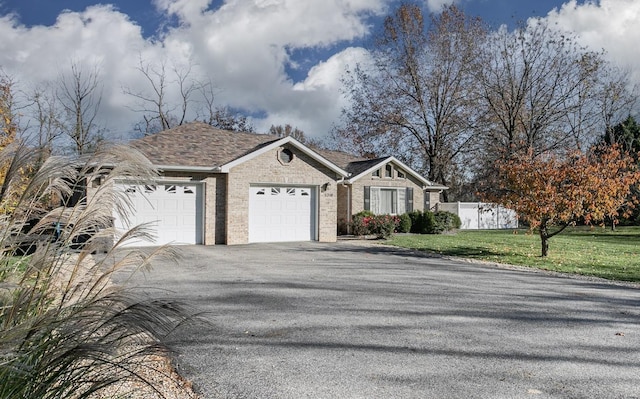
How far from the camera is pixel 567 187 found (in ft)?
42.5

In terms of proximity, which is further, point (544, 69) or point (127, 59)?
point (127, 59)

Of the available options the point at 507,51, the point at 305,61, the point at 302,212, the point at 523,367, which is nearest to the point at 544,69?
the point at 507,51

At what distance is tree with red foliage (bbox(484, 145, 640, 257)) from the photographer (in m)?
12.8

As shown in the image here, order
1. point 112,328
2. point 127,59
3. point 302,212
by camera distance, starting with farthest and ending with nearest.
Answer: point 127,59 < point 302,212 < point 112,328

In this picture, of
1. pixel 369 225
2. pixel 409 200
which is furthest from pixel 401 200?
pixel 369 225

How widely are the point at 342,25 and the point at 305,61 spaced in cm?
468

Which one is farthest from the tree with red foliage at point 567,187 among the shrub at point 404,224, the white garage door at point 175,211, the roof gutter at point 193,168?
the shrub at point 404,224

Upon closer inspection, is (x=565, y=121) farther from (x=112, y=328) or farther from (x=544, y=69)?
(x=112, y=328)

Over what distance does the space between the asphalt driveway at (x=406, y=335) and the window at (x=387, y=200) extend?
49.6ft

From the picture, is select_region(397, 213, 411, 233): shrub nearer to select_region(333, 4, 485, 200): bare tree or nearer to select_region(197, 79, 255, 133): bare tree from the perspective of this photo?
select_region(333, 4, 485, 200): bare tree

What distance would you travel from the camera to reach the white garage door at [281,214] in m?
17.9

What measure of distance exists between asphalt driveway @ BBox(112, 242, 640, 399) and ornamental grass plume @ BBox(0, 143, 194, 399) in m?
1.69

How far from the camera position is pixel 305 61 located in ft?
76.4

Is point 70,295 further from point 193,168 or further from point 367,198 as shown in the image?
point 367,198
